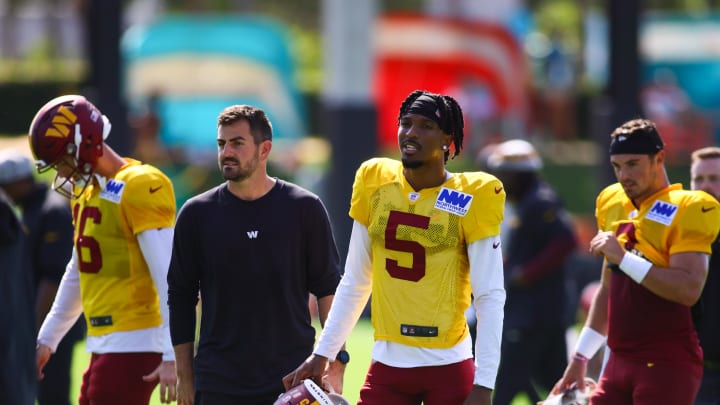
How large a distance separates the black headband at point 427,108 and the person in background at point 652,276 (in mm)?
1056

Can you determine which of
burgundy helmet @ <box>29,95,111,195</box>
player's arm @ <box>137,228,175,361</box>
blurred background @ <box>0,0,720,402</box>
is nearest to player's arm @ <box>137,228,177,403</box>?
player's arm @ <box>137,228,175,361</box>

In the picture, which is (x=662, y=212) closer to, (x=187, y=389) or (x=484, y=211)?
(x=484, y=211)

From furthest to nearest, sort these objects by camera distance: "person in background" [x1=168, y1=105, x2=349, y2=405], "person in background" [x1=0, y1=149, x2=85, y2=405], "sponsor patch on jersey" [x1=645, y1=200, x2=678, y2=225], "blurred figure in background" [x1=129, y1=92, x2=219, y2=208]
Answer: "blurred figure in background" [x1=129, y1=92, x2=219, y2=208] < "person in background" [x1=0, y1=149, x2=85, y2=405] < "sponsor patch on jersey" [x1=645, y1=200, x2=678, y2=225] < "person in background" [x1=168, y1=105, x2=349, y2=405]

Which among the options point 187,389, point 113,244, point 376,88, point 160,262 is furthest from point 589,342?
point 376,88

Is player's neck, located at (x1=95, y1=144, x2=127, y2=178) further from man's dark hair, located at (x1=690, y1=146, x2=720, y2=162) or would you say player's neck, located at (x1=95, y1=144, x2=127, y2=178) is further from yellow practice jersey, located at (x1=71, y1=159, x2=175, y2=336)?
man's dark hair, located at (x1=690, y1=146, x2=720, y2=162)

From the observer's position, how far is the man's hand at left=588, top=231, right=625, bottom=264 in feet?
19.8

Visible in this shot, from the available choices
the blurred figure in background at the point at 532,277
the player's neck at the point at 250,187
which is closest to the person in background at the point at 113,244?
the player's neck at the point at 250,187

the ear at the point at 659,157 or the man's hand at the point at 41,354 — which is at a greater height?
the ear at the point at 659,157

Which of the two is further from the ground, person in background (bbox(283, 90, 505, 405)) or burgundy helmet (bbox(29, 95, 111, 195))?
burgundy helmet (bbox(29, 95, 111, 195))

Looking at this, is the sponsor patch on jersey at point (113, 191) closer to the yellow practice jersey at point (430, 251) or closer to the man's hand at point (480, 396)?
the yellow practice jersey at point (430, 251)

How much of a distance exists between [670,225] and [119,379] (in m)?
2.72

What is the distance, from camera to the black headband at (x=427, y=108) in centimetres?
565

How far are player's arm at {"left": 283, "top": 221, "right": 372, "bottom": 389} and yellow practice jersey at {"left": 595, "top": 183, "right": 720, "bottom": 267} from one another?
1.30 metres

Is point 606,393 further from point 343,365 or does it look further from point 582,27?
point 582,27
